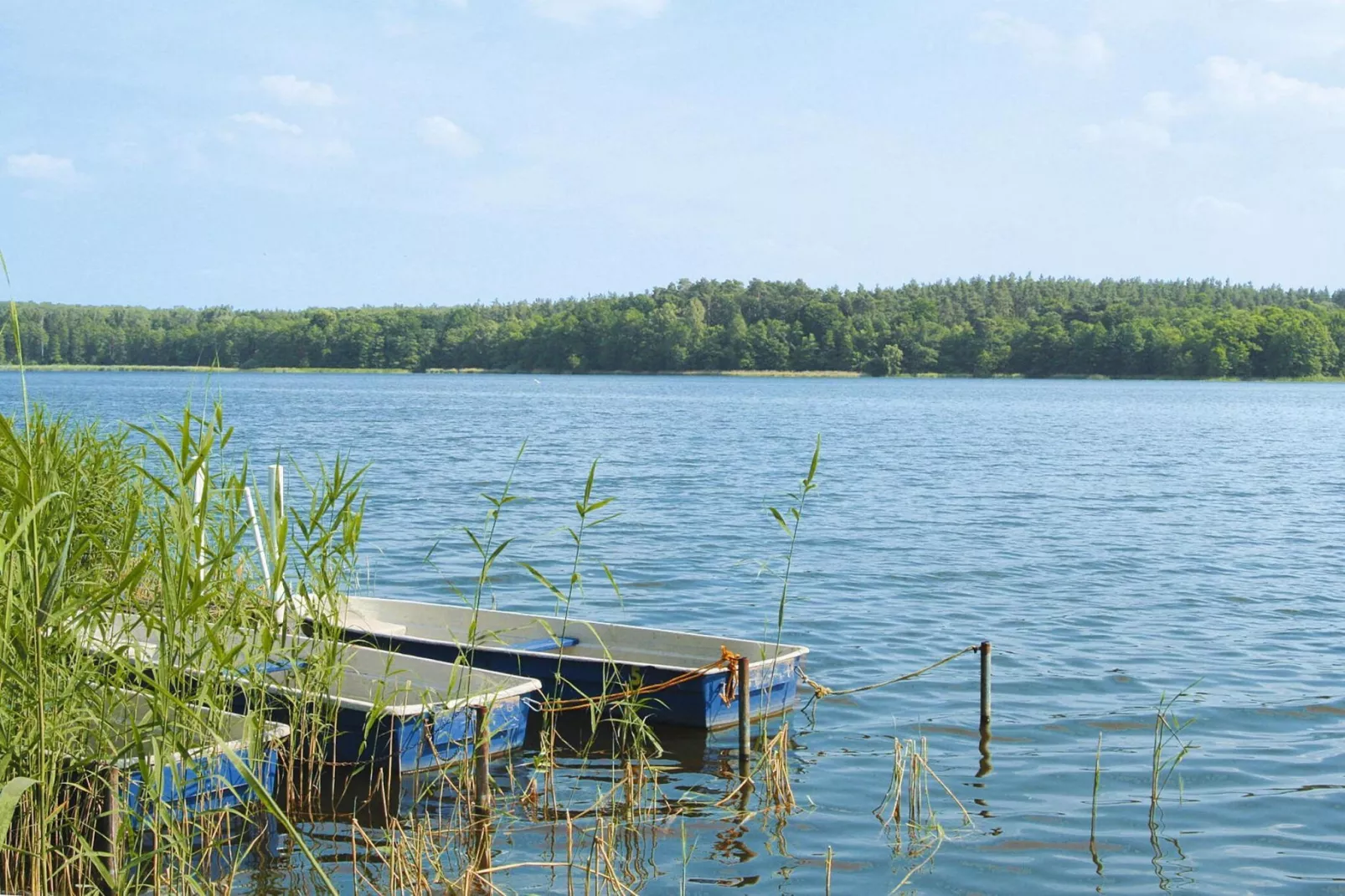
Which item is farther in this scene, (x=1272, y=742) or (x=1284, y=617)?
(x=1284, y=617)

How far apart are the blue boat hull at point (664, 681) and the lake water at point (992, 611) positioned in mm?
346

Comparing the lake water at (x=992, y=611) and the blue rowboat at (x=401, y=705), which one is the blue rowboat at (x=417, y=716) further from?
the lake water at (x=992, y=611)

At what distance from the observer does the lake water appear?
885cm

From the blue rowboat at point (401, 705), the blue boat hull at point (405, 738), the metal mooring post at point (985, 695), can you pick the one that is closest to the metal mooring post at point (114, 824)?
the blue rowboat at point (401, 705)

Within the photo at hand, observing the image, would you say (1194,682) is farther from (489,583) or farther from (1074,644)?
(489,583)

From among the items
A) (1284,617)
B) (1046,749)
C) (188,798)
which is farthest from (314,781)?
(1284,617)

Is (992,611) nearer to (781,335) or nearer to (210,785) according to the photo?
(210,785)

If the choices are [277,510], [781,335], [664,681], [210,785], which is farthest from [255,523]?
[781,335]

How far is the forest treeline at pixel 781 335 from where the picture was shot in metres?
140

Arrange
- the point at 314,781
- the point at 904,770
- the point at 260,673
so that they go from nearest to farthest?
the point at 260,673
the point at 314,781
the point at 904,770

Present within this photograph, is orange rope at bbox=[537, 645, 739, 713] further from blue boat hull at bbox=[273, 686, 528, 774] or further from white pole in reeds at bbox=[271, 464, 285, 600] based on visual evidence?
white pole in reeds at bbox=[271, 464, 285, 600]

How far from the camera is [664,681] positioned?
10680 mm

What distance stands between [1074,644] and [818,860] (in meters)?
7.84

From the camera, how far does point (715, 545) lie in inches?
918
